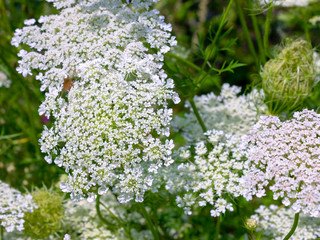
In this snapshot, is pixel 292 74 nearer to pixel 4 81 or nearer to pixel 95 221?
pixel 95 221

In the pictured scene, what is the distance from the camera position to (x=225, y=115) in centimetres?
357

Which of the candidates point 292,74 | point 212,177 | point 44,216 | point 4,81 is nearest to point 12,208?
point 44,216

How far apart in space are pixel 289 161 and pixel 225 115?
1.26m

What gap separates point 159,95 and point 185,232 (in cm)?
151

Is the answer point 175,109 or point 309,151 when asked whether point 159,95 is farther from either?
point 175,109

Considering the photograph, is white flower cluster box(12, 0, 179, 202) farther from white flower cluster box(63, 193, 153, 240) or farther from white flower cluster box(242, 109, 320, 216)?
white flower cluster box(63, 193, 153, 240)

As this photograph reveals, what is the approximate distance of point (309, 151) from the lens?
→ 7.82 feet

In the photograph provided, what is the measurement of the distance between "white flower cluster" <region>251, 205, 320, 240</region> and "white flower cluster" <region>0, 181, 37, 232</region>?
64.5 inches

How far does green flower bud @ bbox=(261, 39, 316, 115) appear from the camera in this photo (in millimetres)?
2930

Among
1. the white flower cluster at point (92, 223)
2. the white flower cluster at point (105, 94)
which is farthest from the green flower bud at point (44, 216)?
the white flower cluster at point (105, 94)

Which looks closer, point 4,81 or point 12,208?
point 12,208

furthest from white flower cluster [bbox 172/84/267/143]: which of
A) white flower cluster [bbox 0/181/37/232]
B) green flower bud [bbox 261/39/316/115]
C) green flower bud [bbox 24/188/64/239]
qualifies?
white flower cluster [bbox 0/181/37/232]

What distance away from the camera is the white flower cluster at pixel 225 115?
339 cm

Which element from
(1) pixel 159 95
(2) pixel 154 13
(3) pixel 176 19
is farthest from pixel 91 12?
(3) pixel 176 19
